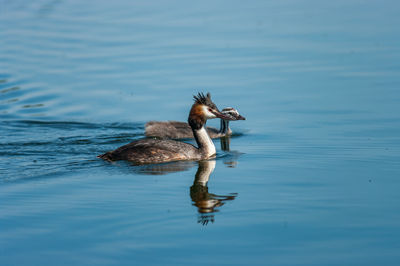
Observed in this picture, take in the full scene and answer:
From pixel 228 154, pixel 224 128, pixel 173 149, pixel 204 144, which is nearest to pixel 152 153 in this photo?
pixel 173 149

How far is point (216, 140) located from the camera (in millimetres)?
16562

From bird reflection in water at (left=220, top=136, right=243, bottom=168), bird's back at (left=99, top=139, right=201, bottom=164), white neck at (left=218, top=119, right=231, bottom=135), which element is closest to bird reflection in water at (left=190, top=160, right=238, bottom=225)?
bird reflection in water at (left=220, top=136, right=243, bottom=168)

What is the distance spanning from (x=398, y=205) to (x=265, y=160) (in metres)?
3.64

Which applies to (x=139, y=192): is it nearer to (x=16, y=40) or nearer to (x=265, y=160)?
(x=265, y=160)

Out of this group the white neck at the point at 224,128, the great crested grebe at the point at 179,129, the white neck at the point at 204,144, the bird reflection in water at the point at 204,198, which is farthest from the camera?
the white neck at the point at 224,128

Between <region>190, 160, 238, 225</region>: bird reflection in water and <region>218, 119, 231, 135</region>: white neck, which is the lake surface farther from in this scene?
<region>218, 119, 231, 135</region>: white neck

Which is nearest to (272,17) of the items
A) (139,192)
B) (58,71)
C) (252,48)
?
(252,48)

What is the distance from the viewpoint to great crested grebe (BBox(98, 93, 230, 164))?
13.4 m

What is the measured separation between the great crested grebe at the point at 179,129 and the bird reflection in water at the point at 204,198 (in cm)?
343

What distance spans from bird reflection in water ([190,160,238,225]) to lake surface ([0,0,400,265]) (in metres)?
0.05

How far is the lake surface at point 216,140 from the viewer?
29.0ft

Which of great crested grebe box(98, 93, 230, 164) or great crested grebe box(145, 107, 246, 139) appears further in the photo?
great crested grebe box(145, 107, 246, 139)

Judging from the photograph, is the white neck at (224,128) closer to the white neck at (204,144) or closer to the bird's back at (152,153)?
the white neck at (204,144)

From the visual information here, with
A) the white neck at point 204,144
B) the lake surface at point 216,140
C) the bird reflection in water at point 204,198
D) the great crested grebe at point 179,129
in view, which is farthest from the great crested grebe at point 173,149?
the great crested grebe at point 179,129
